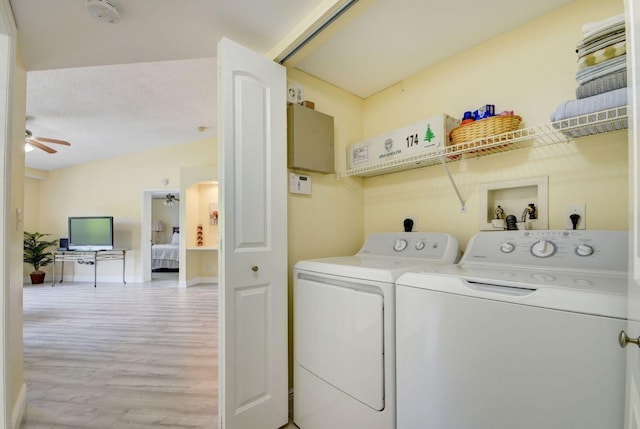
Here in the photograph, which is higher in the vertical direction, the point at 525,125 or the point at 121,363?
the point at 525,125

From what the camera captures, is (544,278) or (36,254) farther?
(36,254)

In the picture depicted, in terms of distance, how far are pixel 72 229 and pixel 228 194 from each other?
6610 millimetres

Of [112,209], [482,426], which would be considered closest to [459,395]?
[482,426]

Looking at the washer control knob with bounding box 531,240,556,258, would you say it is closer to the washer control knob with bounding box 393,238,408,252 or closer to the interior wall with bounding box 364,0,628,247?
the interior wall with bounding box 364,0,628,247

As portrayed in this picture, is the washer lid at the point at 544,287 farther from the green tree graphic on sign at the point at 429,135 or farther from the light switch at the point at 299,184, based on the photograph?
the light switch at the point at 299,184

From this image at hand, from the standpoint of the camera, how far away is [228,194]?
1.41 m

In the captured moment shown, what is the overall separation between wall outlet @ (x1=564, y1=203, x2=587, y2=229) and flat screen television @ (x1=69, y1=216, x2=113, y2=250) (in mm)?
7067

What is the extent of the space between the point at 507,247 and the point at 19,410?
271 centimetres

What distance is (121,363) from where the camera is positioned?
2398 millimetres

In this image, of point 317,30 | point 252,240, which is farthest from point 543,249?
point 317,30

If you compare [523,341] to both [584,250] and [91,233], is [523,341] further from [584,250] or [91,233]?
[91,233]

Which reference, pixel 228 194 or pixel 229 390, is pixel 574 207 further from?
pixel 229 390

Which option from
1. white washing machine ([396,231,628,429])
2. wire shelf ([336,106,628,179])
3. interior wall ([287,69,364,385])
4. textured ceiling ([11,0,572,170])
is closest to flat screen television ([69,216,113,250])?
textured ceiling ([11,0,572,170])

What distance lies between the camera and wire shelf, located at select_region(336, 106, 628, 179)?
3.44 feet
